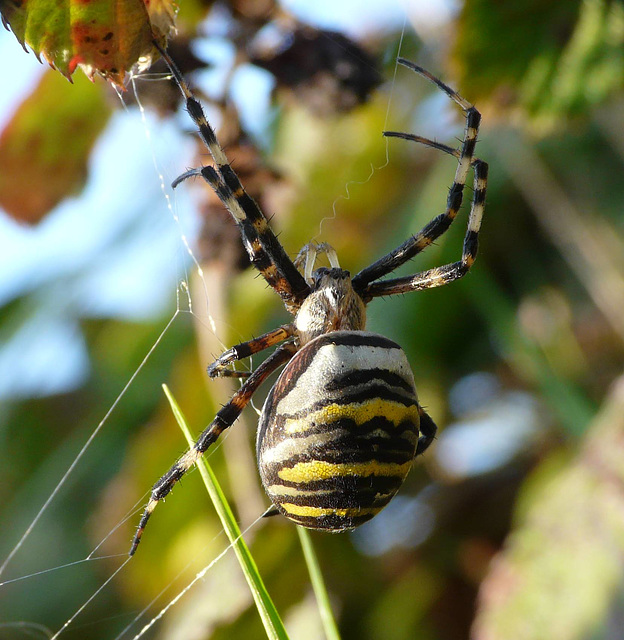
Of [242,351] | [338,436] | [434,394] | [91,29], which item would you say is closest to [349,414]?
[338,436]

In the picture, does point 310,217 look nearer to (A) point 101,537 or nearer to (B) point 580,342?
(B) point 580,342

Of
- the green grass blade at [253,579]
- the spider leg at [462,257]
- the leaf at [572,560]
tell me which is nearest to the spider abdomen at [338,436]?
the green grass blade at [253,579]

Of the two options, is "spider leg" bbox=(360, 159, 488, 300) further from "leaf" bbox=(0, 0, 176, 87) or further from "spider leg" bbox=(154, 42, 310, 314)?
"leaf" bbox=(0, 0, 176, 87)

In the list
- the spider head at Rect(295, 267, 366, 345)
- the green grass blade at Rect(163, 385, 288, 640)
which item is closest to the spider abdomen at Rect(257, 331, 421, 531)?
the green grass blade at Rect(163, 385, 288, 640)

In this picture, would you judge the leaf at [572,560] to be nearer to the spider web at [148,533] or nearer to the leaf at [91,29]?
the spider web at [148,533]

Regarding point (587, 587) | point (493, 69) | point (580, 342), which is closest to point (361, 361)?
point (587, 587)

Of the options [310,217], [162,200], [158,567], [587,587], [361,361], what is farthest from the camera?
[162,200]

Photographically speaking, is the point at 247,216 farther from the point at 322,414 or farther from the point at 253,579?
the point at 253,579

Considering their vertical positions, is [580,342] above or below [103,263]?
below
